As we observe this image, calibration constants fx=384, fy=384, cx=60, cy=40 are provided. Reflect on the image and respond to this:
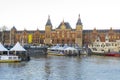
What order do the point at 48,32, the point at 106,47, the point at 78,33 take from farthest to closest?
the point at 48,32
the point at 78,33
the point at 106,47

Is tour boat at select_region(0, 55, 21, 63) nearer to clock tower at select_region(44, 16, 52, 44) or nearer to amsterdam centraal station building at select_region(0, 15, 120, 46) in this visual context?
amsterdam centraal station building at select_region(0, 15, 120, 46)

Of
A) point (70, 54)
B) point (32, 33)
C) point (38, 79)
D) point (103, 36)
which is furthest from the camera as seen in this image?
point (32, 33)

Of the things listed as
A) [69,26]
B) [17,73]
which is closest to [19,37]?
[69,26]

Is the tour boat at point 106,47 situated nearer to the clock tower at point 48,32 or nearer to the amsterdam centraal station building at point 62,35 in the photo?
the amsterdam centraal station building at point 62,35

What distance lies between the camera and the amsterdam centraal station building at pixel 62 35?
569 feet

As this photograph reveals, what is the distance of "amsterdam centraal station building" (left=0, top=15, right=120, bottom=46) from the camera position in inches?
6831

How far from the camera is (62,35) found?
17850 cm

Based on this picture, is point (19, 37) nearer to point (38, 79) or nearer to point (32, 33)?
point (32, 33)

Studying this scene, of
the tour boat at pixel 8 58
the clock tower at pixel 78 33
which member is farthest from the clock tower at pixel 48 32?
the tour boat at pixel 8 58

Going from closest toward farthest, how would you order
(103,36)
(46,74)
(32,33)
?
1. (46,74)
2. (103,36)
3. (32,33)

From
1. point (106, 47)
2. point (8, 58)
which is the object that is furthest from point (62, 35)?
point (8, 58)

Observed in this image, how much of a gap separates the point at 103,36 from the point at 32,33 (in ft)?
117

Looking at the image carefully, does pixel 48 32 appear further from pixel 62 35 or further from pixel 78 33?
pixel 78 33

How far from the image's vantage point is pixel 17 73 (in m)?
59.0
